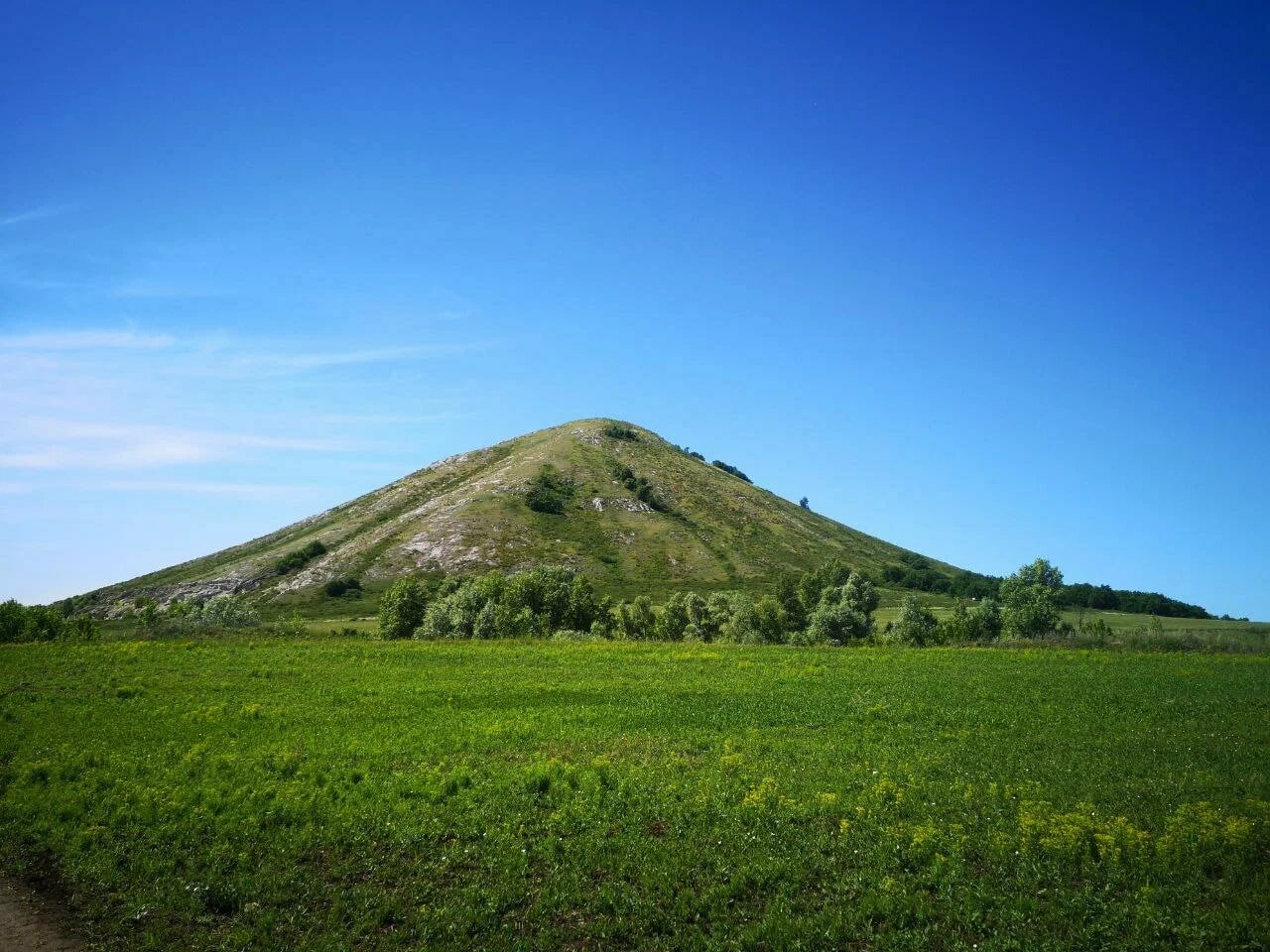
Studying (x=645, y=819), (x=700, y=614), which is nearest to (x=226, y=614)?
(x=700, y=614)

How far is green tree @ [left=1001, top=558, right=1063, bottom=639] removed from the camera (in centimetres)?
9169

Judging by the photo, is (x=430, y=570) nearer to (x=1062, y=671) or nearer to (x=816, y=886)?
(x=1062, y=671)

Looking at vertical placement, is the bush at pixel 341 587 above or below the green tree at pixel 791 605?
below

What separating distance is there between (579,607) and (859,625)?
42415mm

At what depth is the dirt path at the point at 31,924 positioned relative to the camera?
Result: 12867 mm

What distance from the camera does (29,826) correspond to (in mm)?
17625

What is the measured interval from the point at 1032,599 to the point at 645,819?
94960mm

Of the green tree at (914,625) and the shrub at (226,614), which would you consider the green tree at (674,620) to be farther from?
the shrub at (226,614)

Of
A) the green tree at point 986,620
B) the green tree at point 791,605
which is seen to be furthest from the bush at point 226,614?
the green tree at point 986,620

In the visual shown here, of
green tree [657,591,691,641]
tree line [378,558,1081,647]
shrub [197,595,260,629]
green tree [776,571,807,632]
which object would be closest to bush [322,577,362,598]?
tree line [378,558,1081,647]

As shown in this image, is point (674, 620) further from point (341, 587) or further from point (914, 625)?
point (341, 587)

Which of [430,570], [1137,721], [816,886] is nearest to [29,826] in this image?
[816,886]

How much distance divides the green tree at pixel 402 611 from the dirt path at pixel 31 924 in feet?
321

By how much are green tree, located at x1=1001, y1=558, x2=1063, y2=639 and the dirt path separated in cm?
9362
